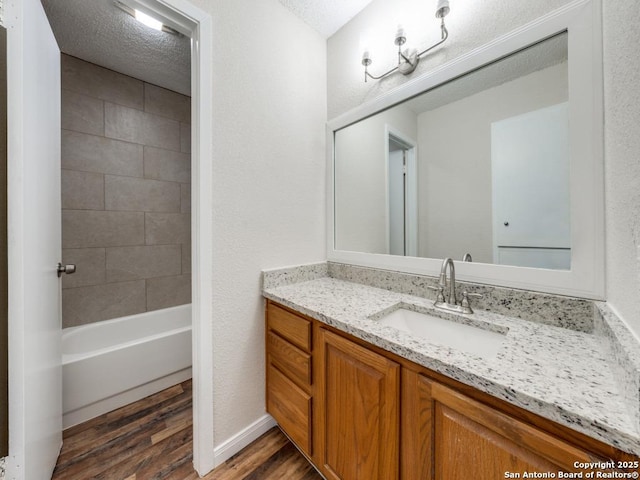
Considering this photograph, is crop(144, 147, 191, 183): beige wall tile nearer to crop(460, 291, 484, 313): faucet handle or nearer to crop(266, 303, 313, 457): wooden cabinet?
crop(266, 303, 313, 457): wooden cabinet

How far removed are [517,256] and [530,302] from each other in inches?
7.1

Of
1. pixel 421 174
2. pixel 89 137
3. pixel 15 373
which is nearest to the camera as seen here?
pixel 15 373

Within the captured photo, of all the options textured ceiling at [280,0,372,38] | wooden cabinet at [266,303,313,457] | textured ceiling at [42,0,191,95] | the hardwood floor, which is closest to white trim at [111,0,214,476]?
the hardwood floor

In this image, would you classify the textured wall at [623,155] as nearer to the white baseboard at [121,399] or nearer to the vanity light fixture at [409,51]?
the vanity light fixture at [409,51]

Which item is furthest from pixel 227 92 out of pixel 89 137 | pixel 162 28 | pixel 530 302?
pixel 530 302

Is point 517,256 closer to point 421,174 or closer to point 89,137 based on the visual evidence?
point 421,174

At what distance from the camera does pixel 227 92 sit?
124 centimetres

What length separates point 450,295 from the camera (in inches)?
42.3

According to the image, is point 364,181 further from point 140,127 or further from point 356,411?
point 140,127

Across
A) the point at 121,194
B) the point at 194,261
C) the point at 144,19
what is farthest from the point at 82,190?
the point at 194,261

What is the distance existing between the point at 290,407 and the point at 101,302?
181cm

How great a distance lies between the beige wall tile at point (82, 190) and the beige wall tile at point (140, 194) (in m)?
0.04

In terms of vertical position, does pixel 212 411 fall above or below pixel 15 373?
below

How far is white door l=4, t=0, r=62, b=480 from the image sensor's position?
78 centimetres
